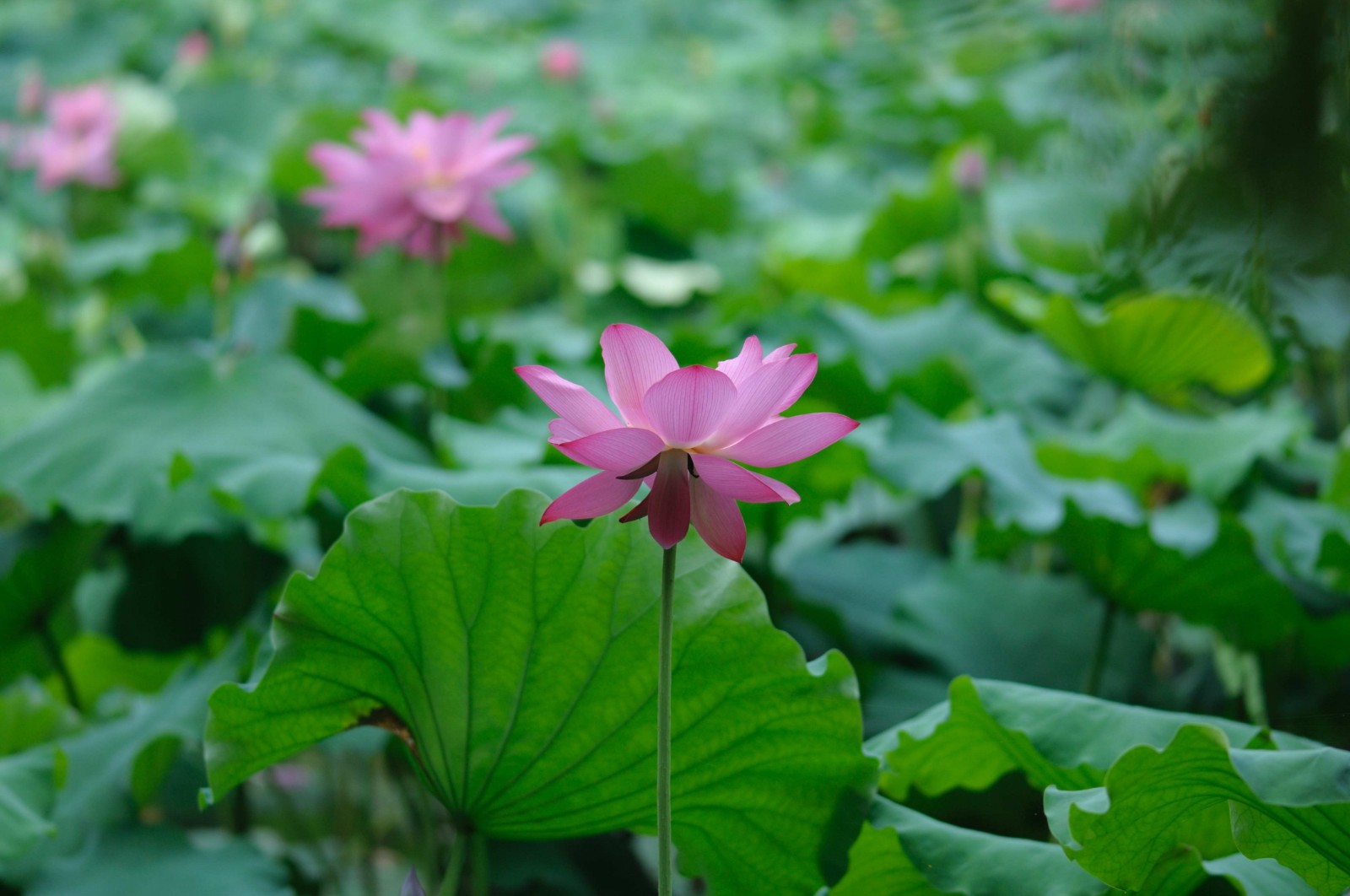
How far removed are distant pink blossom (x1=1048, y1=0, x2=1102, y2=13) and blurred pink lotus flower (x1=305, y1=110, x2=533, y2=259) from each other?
1.48ft

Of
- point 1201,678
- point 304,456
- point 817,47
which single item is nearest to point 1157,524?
point 1201,678

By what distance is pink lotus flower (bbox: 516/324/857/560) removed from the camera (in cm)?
47

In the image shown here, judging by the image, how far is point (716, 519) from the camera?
50 centimetres

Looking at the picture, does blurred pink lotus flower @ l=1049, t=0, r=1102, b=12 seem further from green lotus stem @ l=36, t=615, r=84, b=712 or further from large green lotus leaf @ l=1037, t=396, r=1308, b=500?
green lotus stem @ l=36, t=615, r=84, b=712

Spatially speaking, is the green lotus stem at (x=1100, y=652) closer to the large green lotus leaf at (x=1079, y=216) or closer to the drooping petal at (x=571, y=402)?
the large green lotus leaf at (x=1079, y=216)

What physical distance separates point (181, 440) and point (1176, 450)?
36.7 inches

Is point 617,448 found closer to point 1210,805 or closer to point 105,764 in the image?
point 1210,805

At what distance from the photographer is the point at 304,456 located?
0.97 meters

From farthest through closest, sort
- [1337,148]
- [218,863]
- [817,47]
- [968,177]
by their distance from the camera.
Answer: [817,47], [968,177], [218,863], [1337,148]

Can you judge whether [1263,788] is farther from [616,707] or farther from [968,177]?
[968,177]

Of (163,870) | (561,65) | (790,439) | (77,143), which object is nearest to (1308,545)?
(790,439)

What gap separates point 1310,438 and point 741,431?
1.12 m

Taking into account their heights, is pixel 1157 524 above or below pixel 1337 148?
below

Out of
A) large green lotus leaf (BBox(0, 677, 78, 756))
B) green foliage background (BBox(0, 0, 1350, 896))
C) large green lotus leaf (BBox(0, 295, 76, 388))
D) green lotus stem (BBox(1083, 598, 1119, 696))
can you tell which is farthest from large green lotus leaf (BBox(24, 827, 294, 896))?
large green lotus leaf (BBox(0, 295, 76, 388))
